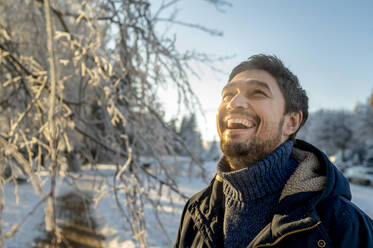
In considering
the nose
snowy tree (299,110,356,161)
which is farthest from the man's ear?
snowy tree (299,110,356,161)

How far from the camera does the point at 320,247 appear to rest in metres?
0.91

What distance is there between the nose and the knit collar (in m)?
0.28

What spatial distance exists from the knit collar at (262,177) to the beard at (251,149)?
0.03m

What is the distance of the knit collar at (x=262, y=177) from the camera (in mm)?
1189

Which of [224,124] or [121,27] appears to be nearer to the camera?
[224,124]

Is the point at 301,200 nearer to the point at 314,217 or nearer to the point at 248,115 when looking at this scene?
the point at 314,217

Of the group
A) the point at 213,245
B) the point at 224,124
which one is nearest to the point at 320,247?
the point at 213,245

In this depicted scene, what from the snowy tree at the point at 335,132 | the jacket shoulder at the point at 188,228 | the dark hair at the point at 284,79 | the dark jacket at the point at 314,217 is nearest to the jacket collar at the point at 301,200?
the dark jacket at the point at 314,217

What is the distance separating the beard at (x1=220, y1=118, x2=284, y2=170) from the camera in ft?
3.93

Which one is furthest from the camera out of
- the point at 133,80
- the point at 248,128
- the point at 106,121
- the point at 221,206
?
the point at 133,80

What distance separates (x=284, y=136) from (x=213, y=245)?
0.68 meters

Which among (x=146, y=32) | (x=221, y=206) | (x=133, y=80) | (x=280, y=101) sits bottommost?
(x=221, y=206)

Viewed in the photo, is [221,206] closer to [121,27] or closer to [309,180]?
[309,180]

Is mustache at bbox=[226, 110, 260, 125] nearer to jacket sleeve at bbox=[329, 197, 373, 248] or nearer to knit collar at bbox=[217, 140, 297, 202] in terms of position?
knit collar at bbox=[217, 140, 297, 202]
